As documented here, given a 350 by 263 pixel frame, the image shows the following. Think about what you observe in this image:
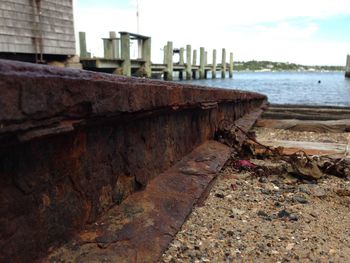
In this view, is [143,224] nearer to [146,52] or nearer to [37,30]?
[37,30]

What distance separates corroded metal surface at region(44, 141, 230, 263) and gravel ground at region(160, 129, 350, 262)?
0.27 feet

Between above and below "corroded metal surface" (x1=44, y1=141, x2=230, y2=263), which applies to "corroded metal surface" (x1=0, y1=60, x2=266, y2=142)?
above

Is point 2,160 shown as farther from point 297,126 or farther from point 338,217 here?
point 297,126

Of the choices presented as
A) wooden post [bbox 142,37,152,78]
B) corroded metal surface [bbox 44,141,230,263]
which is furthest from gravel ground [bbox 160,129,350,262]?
wooden post [bbox 142,37,152,78]

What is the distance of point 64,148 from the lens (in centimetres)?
143

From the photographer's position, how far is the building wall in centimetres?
1223

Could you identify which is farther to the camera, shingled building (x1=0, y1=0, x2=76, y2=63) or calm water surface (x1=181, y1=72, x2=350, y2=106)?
calm water surface (x1=181, y1=72, x2=350, y2=106)

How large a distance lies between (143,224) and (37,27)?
43.4ft

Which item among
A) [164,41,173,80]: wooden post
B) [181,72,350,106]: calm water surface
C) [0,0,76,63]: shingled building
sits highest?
[0,0,76,63]: shingled building

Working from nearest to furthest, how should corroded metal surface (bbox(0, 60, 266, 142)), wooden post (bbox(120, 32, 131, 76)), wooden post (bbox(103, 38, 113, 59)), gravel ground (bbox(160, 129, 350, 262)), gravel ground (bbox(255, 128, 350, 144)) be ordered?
corroded metal surface (bbox(0, 60, 266, 142)), gravel ground (bbox(160, 129, 350, 262)), gravel ground (bbox(255, 128, 350, 144)), wooden post (bbox(120, 32, 131, 76)), wooden post (bbox(103, 38, 113, 59))

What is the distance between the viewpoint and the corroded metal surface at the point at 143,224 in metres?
1.43

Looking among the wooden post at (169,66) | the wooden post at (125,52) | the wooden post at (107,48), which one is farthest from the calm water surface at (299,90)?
the wooden post at (107,48)

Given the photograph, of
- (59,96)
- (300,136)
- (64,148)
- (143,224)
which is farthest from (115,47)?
(59,96)

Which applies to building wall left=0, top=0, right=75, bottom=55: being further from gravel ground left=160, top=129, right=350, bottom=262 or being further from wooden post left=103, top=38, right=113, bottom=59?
gravel ground left=160, top=129, right=350, bottom=262
